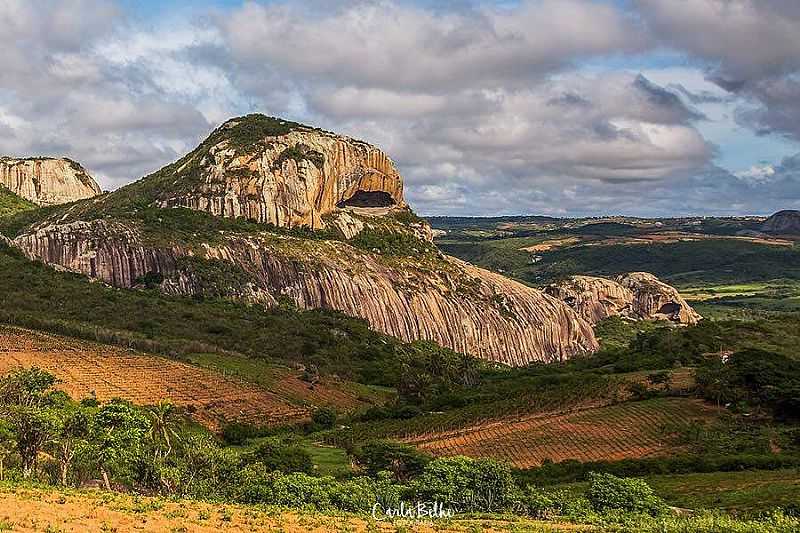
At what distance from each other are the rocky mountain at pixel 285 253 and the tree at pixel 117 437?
96.1 m

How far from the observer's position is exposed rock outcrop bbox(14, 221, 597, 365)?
493ft

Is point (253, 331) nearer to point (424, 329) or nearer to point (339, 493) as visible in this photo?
point (424, 329)

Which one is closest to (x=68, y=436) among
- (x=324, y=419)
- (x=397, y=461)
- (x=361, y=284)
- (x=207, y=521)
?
(x=207, y=521)

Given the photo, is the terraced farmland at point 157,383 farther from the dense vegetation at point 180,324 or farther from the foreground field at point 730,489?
the foreground field at point 730,489

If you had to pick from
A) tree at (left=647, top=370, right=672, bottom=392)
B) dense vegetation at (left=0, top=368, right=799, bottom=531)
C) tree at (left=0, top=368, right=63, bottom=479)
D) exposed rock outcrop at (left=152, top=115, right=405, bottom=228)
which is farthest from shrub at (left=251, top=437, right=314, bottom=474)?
exposed rock outcrop at (left=152, top=115, right=405, bottom=228)

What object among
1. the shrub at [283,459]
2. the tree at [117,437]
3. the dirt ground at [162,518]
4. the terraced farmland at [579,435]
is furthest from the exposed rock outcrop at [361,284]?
the dirt ground at [162,518]

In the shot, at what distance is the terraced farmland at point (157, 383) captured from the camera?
92.8 m

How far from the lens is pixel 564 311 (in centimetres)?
18700

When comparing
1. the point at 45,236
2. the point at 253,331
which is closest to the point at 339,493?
the point at 253,331

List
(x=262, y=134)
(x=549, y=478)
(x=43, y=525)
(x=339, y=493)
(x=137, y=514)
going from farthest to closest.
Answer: (x=262, y=134) < (x=549, y=478) < (x=339, y=493) < (x=137, y=514) < (x=43, y=525)

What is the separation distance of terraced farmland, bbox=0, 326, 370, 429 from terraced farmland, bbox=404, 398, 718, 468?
74.8 ft

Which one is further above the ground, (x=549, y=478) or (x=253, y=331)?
(x=253, y=331)

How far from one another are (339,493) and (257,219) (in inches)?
5308

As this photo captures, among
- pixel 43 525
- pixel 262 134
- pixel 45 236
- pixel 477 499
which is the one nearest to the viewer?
pixel 43 525
